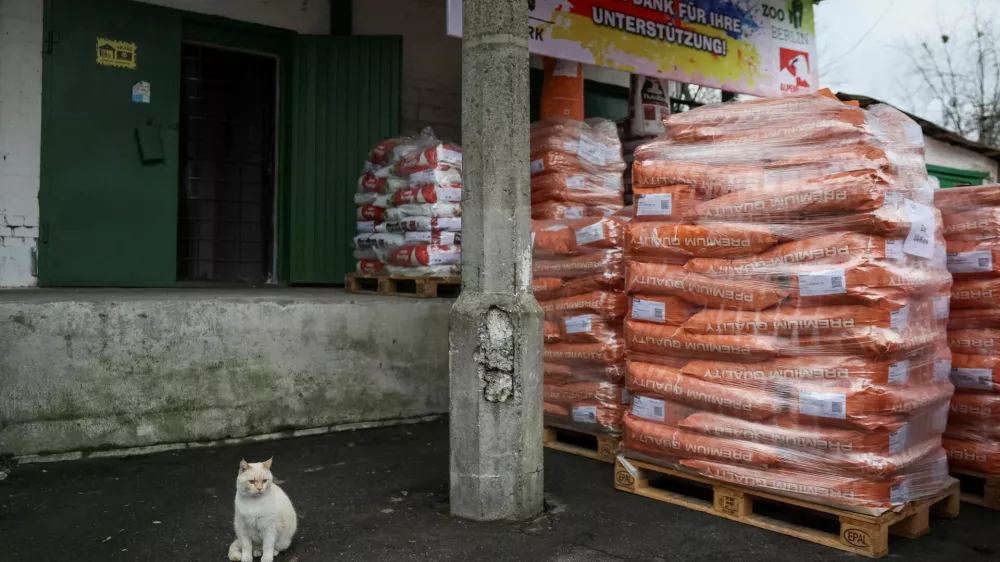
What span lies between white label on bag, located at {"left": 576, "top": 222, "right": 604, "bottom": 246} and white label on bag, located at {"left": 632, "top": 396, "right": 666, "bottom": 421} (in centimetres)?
122

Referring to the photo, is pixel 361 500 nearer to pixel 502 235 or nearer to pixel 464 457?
pixel 464 457

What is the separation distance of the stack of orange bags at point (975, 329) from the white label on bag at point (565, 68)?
348 cm

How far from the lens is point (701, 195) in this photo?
453cm

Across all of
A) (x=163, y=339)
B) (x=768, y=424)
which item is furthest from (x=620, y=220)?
(x=163, y=339)

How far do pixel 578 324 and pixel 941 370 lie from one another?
220 centimetres

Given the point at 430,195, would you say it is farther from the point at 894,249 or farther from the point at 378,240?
the point at 894,249

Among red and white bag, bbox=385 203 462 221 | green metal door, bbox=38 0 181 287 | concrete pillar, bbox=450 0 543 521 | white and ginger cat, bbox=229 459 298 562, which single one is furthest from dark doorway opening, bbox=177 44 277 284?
white and ginger cat, bbox=229 459 298 562

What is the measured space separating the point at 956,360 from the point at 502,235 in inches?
114

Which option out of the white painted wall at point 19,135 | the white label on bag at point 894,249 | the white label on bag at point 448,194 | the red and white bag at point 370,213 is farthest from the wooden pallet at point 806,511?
the white painted wall at point 19,135

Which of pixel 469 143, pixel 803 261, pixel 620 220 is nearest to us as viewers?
pixel 803 261

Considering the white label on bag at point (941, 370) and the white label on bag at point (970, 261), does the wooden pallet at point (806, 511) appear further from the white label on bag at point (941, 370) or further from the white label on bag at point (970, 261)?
the white label on bag at point (970, 261)

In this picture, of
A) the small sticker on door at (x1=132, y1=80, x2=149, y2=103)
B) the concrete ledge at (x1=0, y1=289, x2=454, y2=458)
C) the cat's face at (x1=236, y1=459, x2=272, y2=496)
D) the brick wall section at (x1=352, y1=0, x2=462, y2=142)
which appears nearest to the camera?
the cat's face at (x1=236, y1=459, x2=272, y2=496)

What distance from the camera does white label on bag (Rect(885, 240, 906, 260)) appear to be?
12.7 ft

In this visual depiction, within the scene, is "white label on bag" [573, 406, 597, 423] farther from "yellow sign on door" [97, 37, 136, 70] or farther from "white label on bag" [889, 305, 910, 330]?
"yellow sign on door" [97, 37, 136, 70]
